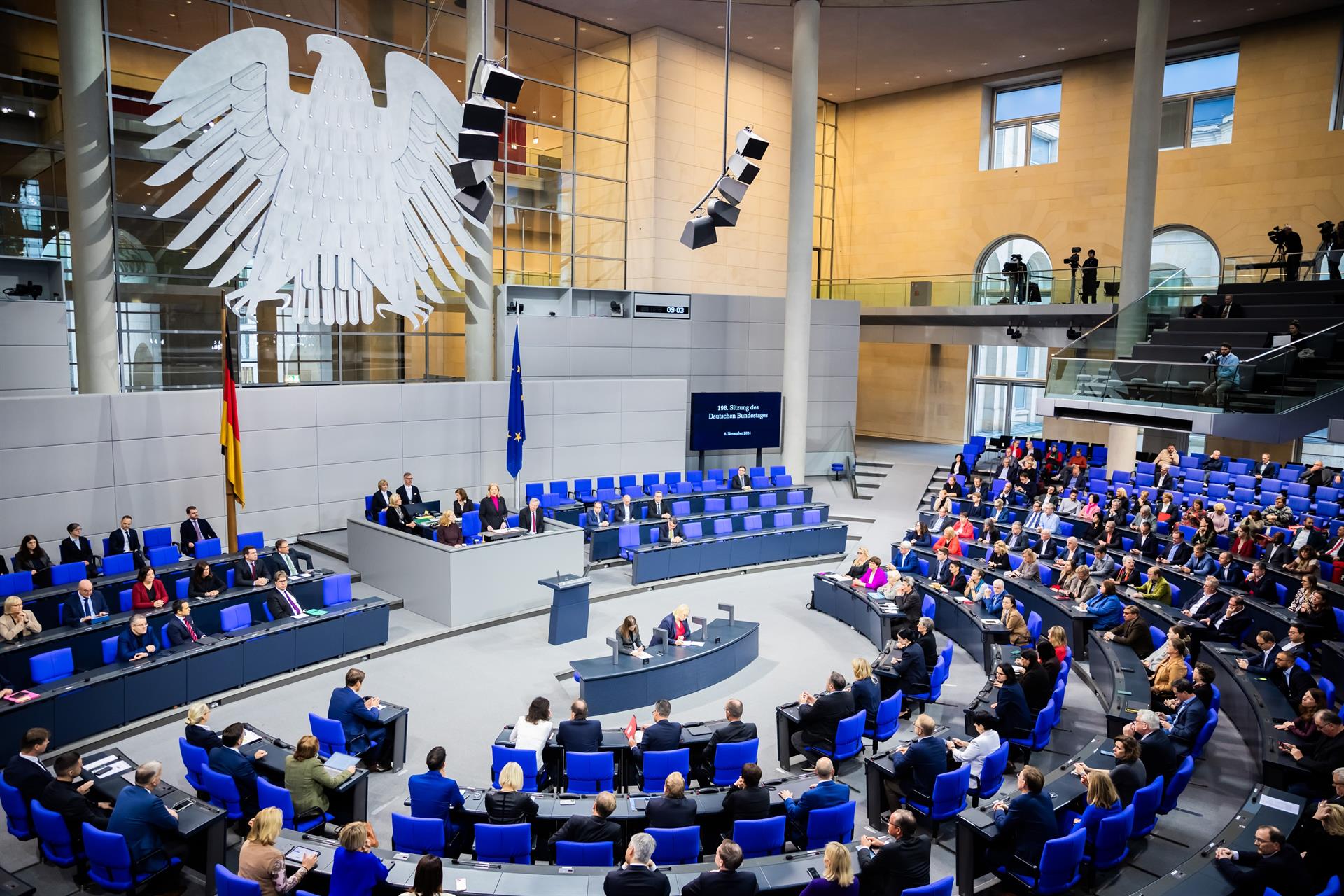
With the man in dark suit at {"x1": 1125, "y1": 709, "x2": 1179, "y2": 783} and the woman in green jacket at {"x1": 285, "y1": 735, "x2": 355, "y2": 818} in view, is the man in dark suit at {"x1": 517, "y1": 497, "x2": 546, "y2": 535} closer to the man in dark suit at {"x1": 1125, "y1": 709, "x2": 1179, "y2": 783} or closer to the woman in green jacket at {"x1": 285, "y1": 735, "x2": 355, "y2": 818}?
the woman in green jacket at {"x1": 285, "y1": 735, "x2": 355, "y2": 818}

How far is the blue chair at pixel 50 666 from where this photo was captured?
8.79 metres

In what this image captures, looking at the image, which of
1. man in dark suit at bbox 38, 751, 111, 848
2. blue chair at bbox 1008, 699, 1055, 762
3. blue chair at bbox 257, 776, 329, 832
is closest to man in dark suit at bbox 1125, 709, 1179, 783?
blue chair at bbox 1008, 699, 1055, 762

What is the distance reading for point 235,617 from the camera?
1034 cm

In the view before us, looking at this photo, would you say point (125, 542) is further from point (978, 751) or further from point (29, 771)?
point (978, 751)

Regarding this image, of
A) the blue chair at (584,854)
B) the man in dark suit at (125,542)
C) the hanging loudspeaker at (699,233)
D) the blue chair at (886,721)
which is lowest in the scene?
the blue chair at (886,721)

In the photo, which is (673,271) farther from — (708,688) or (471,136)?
(708,688)

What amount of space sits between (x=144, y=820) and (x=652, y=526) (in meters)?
10.0

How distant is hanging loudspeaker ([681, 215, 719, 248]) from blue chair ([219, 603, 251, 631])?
28.5 ft

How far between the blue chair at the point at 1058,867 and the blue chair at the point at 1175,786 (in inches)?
53.9

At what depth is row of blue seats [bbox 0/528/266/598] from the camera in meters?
10.8

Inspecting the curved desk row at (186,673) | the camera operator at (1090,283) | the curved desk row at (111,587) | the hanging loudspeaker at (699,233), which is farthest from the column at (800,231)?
the curved desk row at (111,587)

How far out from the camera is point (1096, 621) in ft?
36.4

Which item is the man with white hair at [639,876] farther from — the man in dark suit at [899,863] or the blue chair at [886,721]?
the blue chair at [886,721]

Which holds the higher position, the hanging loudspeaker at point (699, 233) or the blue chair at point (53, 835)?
the hanging loudspeaker at point (699, 233)
